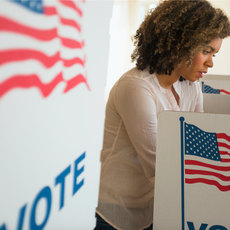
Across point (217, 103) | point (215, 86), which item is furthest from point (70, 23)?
point (215, 86)

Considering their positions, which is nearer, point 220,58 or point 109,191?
point 109,191

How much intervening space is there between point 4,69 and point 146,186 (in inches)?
41.4

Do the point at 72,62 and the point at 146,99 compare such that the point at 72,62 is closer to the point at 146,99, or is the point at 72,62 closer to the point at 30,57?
the point at 30,57

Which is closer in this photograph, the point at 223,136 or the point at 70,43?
the point at 70,43

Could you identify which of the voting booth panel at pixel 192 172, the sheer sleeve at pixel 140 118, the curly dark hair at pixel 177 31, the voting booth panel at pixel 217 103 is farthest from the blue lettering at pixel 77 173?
the voting booth panel at pixel 217 103

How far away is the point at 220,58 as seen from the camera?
4.80 metres

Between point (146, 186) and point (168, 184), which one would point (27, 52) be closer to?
point (168, 184)

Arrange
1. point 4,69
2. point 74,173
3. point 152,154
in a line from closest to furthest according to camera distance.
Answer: point 4,69 → point 74,173 → point 152,154

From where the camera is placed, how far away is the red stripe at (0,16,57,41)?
138 millimetres

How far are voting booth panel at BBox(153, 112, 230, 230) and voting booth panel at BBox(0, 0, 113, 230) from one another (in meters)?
0.39

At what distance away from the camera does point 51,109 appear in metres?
0.19

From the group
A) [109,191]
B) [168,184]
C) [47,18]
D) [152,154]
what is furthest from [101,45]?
[109,191]

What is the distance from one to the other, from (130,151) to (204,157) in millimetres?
476

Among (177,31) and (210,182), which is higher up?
(177,31)
